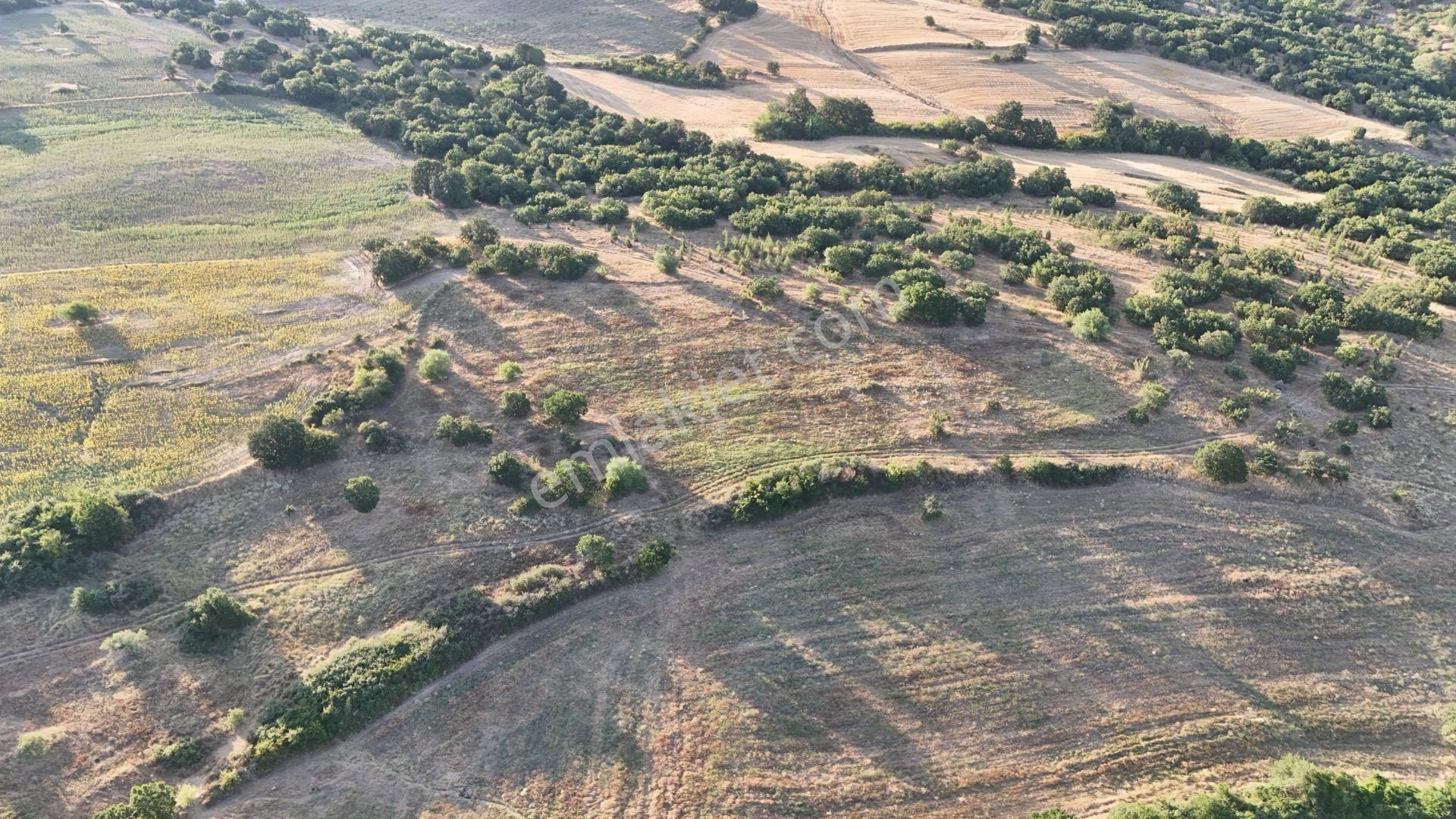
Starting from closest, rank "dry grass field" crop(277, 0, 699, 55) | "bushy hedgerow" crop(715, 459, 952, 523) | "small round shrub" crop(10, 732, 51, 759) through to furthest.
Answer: "small round shrub" crop(10, 732, 51, 759) → "bushy hedgerow" crop(715, 459, 952, 523) → "dry grass field" crop(277, 0, 699, 55)

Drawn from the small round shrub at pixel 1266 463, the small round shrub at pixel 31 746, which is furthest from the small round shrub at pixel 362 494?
the small round shrub at pixel 1266 463

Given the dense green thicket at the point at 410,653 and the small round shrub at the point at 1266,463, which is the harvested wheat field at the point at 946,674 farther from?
the small round shrub at the point at 1266,463

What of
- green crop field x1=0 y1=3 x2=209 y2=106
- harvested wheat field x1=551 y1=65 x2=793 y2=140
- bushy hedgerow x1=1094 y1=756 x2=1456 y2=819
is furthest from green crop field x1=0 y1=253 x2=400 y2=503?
bushy hedgerow x1=1094 y1=756 x2=1456 y2=819

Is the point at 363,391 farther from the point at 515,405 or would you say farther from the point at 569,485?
the point at 569,485

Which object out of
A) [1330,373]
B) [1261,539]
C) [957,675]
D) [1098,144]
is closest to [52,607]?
[957,675]

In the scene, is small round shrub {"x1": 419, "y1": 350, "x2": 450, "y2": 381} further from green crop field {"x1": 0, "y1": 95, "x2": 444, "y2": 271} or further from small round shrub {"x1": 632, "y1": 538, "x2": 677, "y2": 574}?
green crop field {"x1": 0, "y1": 95, "x2": 444, "y2": 271}

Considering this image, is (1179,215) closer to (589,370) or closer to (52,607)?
(589,370)

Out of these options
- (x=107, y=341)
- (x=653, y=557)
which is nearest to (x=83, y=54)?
(x=107, y=341)
